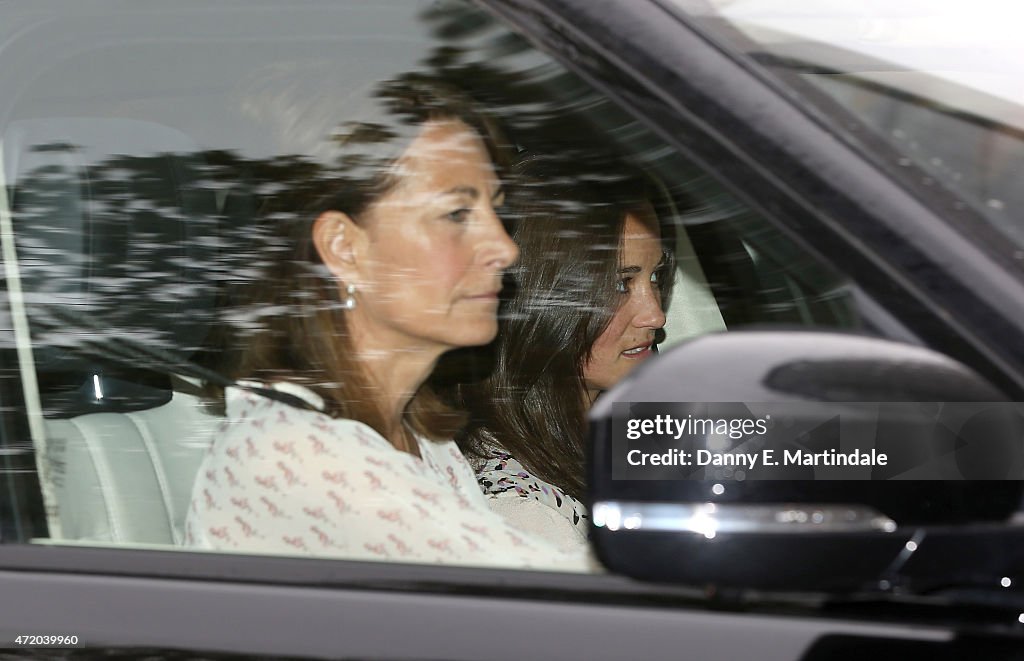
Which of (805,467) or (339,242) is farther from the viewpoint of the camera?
(339,242)

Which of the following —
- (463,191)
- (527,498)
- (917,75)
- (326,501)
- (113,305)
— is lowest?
(527,498)

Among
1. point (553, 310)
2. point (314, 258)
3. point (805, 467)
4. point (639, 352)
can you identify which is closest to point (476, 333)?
point (553, 310)

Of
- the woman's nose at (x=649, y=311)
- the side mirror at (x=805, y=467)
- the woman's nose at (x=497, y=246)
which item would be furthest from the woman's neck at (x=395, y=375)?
the side mirror at (x=805, y=467)

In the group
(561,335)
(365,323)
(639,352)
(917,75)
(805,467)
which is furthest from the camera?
(639,352)

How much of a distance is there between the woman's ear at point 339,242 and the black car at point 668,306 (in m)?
0.07

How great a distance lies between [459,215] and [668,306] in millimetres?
332

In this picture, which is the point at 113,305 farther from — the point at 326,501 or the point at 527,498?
the point at 527,498

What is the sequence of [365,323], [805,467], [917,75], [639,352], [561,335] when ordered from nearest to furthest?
[805,467]
[917,75]
[365,323]
[561,335]
[639,352]

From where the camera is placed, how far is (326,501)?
53.1 inches

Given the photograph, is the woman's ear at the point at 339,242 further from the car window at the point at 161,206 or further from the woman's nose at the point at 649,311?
the woman's nose at the point at 649,311

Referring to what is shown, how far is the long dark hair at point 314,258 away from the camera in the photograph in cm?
138

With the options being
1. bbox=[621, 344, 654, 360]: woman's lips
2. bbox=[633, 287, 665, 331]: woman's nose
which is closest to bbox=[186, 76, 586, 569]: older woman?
bbox=[633, 287, 665, 331]: woman's nose

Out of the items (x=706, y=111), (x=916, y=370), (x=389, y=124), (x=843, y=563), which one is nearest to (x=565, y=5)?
(x=706, y=111)

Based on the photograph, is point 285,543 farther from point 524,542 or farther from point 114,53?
point 114,53
